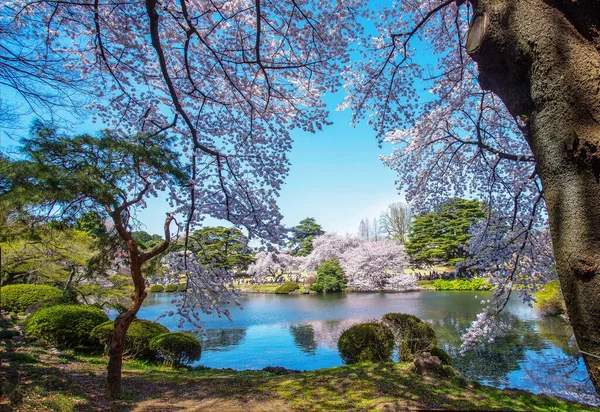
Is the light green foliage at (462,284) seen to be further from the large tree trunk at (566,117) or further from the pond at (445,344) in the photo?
the large tree trunk at (566,117)

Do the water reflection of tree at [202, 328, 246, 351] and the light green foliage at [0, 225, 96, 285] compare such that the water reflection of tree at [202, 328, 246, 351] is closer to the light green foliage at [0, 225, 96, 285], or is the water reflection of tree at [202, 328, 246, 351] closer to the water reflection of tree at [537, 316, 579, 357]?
the light green foliage at [0, 225, 96, 285]

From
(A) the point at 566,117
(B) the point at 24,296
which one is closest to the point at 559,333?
(A) the point at 566,117

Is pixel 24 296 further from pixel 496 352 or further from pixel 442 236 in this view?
pixel 442 236

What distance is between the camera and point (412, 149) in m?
5.94

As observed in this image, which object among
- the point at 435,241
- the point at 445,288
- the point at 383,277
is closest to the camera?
the point at 445,288

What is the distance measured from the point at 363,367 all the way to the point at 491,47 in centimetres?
522

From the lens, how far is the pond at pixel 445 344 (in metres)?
5.84

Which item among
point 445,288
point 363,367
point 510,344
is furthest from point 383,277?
point 363,367

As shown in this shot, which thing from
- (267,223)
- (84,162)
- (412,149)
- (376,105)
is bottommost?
(267,223)

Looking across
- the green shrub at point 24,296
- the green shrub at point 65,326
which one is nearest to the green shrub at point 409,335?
the green shrub at point 65,326

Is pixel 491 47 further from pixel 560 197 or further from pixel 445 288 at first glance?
pixel 445 288

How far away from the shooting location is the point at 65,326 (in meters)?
7.11

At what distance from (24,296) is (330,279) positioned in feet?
57.7

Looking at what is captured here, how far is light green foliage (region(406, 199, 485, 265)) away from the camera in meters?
25.3
